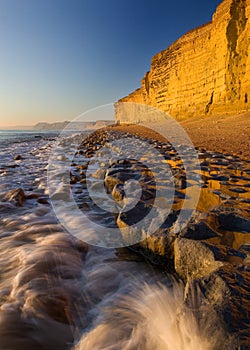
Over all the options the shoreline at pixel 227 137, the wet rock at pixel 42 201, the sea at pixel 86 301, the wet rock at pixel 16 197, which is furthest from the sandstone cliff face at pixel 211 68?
the sea at pixel 86 301

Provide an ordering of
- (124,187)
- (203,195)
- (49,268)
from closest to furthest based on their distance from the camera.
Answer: (49,268), (203,195), (124,187)

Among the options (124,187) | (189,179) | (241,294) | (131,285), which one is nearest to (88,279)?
(131,285)

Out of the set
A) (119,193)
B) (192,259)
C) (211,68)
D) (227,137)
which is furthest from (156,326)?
(211,68)

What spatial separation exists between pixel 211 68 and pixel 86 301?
2115cm

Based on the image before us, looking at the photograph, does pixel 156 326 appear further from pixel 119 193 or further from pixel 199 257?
pixel 119 193

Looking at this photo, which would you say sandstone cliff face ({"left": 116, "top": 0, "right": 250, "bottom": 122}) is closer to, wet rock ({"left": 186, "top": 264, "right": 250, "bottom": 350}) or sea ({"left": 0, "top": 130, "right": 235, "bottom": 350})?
sea ({"left": 0, "top": 130, "right": 235, "bottom": 350})

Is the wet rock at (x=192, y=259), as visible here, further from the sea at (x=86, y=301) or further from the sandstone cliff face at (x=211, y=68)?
the sandstone cliff face at (x=211, y=68)

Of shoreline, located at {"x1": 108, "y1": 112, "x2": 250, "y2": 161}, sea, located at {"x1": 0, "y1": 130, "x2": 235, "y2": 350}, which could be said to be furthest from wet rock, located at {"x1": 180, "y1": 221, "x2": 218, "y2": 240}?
shoreline, located at {"x1": 108, "y1": 112, "x2": 250, "y2": 161}

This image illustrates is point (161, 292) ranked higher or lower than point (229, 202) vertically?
lower

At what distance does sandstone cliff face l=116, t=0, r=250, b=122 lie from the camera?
581 inches

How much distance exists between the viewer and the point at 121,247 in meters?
2.08

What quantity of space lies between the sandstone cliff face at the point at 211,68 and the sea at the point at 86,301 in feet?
51.2

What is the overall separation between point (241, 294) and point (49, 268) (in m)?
1.53

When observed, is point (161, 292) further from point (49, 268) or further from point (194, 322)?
point (49, 268)
